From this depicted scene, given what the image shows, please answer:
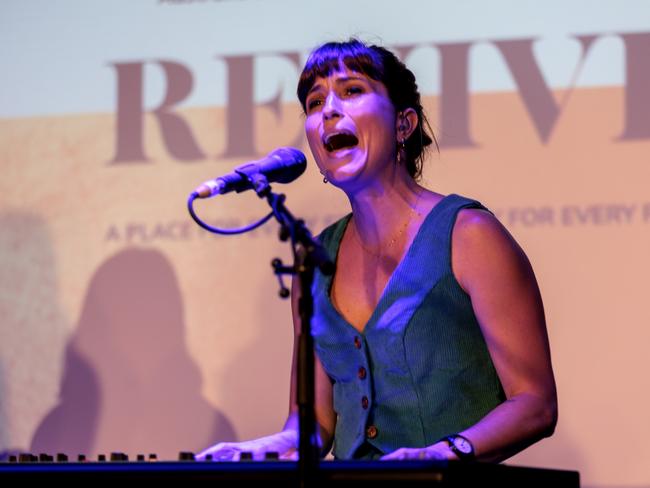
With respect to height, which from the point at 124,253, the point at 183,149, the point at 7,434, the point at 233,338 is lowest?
the point at 7,434

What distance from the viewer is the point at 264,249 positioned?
3410mm

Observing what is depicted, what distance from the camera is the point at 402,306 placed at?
234cm

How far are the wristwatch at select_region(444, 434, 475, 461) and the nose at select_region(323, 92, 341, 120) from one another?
750mm

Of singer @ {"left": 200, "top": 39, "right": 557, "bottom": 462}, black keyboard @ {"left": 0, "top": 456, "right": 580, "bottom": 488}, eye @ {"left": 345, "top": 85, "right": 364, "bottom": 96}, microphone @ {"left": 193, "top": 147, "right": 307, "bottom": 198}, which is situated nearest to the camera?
black keyboard @ {"left": 0, "top": 456, "right": 580, "bottom": 488}

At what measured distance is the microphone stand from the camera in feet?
5.13

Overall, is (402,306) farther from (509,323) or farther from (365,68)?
(365,68)

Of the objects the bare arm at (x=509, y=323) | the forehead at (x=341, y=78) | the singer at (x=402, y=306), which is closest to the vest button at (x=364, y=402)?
the singer at (x=402, y=306)

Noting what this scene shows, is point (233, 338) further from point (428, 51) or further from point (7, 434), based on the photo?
point (428, 51)

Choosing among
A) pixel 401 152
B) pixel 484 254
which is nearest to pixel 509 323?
pixel 484 254

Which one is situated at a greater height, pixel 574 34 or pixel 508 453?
pixel 574 34

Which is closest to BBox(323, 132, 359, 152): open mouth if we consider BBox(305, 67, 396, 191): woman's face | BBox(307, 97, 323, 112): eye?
BBox(305, 67, 396, 191): woman's face

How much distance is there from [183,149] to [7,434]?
1014mm

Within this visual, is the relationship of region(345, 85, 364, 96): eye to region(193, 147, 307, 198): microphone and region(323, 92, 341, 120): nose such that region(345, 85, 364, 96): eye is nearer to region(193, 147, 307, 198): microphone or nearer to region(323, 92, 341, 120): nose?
region(323, 92, 341, 120): nose

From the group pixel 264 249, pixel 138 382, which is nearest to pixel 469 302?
pixel 264 249
